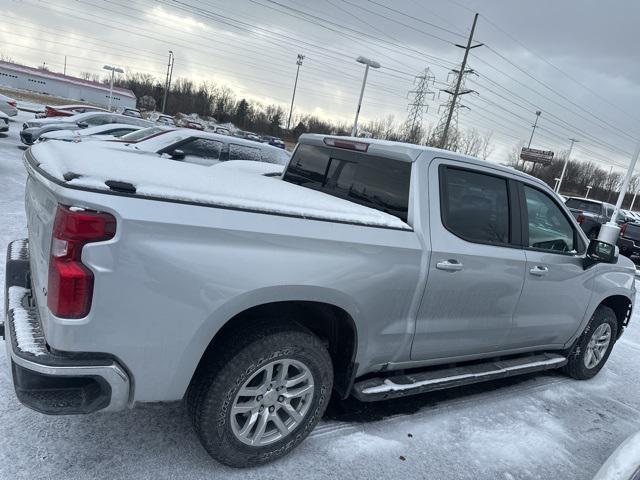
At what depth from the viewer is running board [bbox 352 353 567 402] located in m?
3.10

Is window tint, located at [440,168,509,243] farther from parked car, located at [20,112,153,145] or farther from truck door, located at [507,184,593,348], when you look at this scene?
parked car, located at [20,112,153,145]

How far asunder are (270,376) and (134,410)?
1135 mm

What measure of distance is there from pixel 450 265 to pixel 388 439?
1.27m

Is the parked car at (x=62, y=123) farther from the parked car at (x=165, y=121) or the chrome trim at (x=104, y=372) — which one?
the parked car at (x=165, y=121)

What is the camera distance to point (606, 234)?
1307 cm

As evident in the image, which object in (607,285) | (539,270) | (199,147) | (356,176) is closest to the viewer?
(356,176)

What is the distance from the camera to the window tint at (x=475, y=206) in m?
3.30

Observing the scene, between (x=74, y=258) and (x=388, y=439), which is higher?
(x=74, y=258)

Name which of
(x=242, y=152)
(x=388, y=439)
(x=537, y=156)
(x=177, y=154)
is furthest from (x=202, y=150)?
(x=537, y=156)

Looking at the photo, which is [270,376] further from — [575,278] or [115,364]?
[575,278]

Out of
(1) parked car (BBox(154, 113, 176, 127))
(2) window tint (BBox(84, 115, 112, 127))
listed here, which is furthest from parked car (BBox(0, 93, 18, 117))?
(1) parked car (BBox(154, 113, 176, 127))

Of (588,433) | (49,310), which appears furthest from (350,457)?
(588,433)

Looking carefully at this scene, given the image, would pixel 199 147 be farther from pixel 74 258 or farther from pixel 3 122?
pixel 3 122

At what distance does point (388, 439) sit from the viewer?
3283 mm
